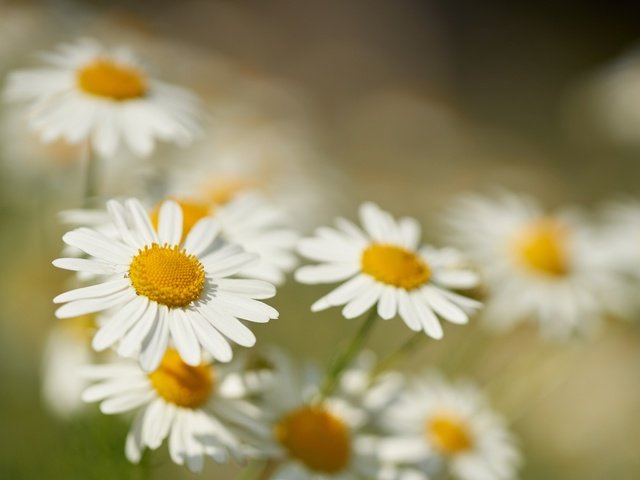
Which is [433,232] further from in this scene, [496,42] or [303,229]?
[496,42]

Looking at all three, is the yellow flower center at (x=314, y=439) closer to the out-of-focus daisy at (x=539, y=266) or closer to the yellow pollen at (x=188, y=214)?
the yellow pollen at (x=188, y=214)

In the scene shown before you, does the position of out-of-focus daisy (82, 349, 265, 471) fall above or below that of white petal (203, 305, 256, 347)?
below

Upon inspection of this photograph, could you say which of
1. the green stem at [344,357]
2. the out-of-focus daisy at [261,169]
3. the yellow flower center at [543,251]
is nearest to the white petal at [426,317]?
the green stem at [344,357]

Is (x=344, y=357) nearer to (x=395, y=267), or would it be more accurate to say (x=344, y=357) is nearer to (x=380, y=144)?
(x=395, y=267)

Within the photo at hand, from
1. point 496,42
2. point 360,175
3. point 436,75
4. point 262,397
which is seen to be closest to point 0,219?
point 262,397

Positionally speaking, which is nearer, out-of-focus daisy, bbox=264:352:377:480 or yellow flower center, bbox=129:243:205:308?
yellow flower center, bbox=129:243:205:308

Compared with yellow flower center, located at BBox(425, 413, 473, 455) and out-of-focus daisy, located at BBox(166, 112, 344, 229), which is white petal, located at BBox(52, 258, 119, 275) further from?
yellow flower center, located at BBox(425, 413, 473, 455)

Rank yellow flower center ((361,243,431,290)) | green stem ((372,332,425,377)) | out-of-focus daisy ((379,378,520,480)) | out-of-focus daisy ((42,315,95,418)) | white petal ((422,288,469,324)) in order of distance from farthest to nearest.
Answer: out-of-focus daisy ((42,315,95,418)) → out-of-focus daisy ((379,378,520,480)) → green stem ((372,332,425,377)) → yellow flower center ((361,243,431,290)) → white petal ((422,288,469,324))

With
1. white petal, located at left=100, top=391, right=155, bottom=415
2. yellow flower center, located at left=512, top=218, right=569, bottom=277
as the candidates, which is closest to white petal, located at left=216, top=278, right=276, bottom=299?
white petal, located at left=100, top=391, right=155, bottom=415
